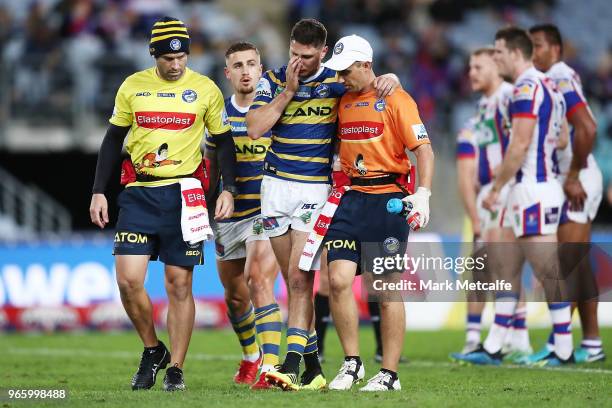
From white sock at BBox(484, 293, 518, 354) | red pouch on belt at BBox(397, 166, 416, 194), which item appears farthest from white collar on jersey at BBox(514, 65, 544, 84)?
red pouch on belt at BBox(397, 166, 416, 194)

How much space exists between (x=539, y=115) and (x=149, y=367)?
180 inches

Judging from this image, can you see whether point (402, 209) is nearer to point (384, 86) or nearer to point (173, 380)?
point (384, 86)

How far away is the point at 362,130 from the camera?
8.52 m

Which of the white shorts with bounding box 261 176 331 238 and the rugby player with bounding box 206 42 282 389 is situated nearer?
the white shorts with bounding box 261 176 331 238

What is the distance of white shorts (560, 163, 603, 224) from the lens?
11703 mm

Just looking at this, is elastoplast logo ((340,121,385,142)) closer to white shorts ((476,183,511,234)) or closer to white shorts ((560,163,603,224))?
white shorts ((476,183,511,234))

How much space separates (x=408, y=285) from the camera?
28.7ft

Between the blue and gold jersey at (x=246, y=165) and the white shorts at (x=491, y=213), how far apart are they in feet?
9.27

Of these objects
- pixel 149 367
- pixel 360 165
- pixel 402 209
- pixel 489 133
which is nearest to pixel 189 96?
pixel 360 165

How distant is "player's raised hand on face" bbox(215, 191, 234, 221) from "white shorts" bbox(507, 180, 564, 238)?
3459 millimetres

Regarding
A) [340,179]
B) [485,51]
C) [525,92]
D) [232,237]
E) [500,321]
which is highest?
[485,51]

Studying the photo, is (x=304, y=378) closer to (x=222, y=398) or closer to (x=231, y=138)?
(x=222, y=398)

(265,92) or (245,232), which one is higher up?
(265,92)

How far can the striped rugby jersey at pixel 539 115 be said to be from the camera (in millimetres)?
11102
